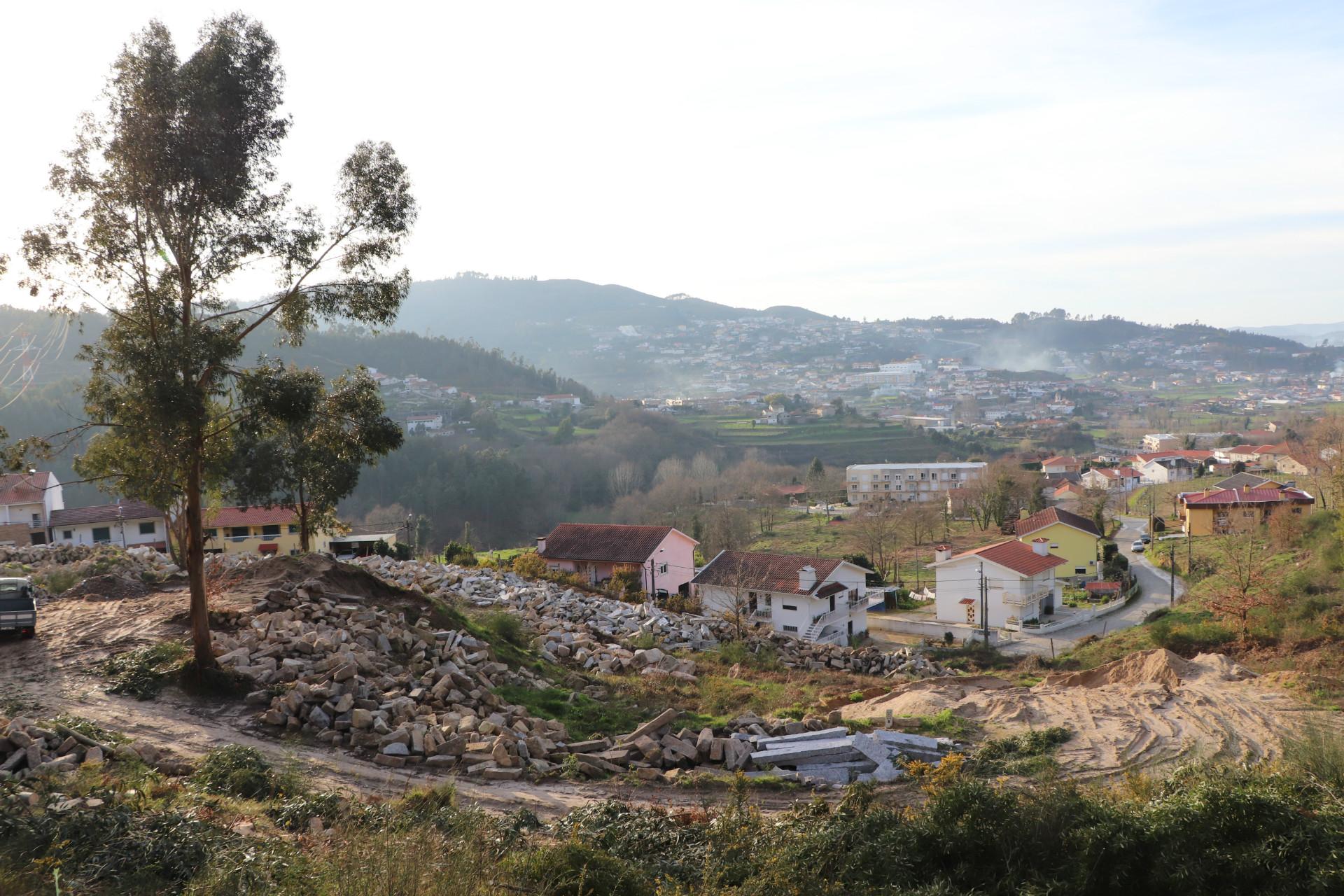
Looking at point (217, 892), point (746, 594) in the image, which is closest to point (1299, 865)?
point (217, 892)

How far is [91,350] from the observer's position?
10.3 metres

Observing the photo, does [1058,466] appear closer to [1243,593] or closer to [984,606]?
[984,606]

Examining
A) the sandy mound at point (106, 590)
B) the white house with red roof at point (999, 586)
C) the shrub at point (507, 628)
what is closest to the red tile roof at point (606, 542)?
the white house with red roof at point (999, 586)

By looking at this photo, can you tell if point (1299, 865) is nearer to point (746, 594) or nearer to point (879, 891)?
point (879, 891)

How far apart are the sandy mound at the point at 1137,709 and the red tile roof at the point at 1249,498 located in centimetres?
3132

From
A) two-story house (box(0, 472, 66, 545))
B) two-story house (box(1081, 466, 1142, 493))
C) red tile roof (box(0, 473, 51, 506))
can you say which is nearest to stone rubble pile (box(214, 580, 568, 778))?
red tile roof (box(0, 473, 51, 506))

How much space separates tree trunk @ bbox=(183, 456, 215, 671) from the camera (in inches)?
422

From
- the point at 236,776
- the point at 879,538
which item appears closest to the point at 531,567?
the point at 236,776

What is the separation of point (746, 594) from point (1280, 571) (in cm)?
1644

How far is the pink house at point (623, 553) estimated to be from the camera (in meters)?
32.2

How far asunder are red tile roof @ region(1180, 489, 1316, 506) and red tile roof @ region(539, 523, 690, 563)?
29840mm

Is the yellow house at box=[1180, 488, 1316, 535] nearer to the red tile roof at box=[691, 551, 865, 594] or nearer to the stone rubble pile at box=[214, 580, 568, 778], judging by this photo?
the red tile roof at box=[691, 551, 865, 594]

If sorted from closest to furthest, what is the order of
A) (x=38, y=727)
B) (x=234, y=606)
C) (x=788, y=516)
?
(x=38, y=727)
(x=234, y=606)
(x=788, y=516)

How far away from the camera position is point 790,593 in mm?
28734
